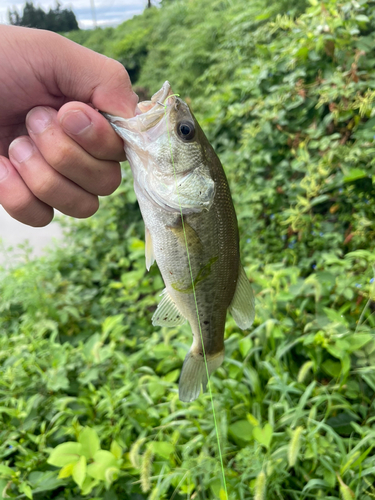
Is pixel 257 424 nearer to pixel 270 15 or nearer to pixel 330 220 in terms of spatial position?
pixel 330 220

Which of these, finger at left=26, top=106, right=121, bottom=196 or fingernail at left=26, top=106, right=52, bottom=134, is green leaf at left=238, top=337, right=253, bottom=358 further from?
fingernail at left=26, top=106, right=52, bottom=134

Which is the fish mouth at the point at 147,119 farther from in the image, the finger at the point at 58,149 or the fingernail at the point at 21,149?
the fingernail at the point at 21,149

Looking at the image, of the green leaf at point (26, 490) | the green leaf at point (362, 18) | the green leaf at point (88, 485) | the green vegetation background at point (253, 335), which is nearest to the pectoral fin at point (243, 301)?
the green vegetation background at point (253, 335)

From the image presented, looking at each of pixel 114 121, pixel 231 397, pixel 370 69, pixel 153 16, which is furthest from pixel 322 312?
pixel 153 16

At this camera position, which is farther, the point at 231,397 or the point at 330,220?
the point at 330,220

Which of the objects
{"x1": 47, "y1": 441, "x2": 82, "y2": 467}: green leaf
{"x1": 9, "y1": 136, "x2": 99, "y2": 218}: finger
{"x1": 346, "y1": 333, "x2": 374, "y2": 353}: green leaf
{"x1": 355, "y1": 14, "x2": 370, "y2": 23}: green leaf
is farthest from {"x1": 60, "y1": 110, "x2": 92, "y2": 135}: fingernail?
{"x1": 355, "y1": 14, "x2": 370, "y2": 23}: green leaf

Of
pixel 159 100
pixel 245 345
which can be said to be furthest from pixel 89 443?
pixel 159 100

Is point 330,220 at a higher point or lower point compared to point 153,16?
lower
